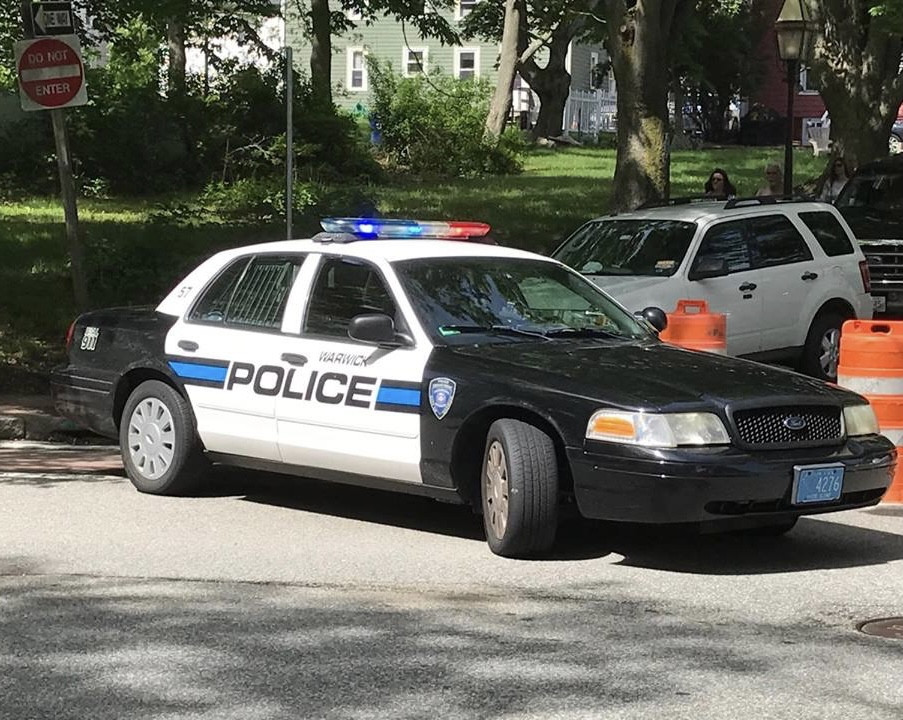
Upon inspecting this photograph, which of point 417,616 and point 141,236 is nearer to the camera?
point 417,616

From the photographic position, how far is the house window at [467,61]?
64125 mm

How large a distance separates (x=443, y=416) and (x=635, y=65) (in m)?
11.1

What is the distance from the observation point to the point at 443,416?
321 inches

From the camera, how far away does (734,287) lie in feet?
47.3

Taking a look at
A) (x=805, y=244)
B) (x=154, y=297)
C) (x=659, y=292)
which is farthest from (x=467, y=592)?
(x=154, y=297)

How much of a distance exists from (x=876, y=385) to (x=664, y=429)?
2.67 metres

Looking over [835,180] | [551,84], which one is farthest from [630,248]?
[551,84]

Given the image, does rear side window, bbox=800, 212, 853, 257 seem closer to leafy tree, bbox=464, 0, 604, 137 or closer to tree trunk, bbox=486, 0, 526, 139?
tree trunk, bbox=486, 0, 526, 139

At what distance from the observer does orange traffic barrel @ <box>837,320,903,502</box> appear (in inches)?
377

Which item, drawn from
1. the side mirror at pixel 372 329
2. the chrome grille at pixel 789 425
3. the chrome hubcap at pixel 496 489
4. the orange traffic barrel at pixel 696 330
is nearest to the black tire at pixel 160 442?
the side mirror at pixel 372 329

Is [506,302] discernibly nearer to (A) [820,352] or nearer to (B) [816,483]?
(B) [816,483]

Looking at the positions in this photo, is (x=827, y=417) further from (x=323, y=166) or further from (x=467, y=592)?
(x=323, y=166)

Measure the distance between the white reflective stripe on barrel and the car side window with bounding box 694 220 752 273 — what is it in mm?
4629

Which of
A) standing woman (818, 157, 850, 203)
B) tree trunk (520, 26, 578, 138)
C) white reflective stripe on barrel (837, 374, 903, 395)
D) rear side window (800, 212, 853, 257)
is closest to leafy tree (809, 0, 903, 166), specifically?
standing woman (818, 157, 850, 203)
